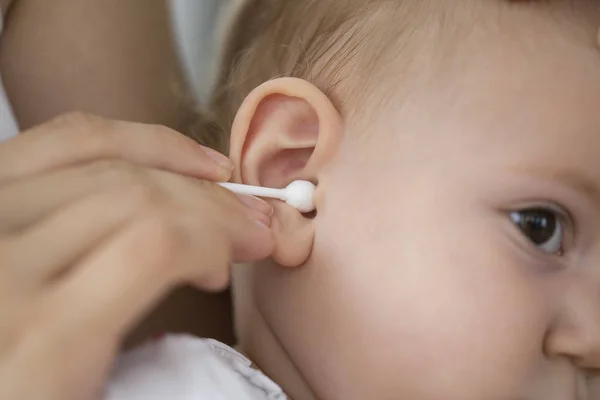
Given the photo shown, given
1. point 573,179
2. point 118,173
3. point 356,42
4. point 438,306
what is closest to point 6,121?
point 118,173

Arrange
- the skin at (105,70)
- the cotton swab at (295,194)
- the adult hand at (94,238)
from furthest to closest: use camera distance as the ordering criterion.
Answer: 1. the skin at (105,70)
2. the cotton swab at (295,194)
3. the adult hand at (94,238)

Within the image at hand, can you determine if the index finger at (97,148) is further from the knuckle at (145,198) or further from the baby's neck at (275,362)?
the baby's neck at (275,362)

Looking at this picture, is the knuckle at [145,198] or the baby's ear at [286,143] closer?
the knuckle at [145,198]

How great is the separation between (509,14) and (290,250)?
13.8 inches

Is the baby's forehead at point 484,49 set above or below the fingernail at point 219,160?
above

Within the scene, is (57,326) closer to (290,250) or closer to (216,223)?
(216,223)

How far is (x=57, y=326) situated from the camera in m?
0.52

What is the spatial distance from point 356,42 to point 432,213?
0.22 metres

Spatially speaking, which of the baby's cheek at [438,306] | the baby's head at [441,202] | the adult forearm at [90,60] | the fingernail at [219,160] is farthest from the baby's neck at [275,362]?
the adult forearm at [90,60]

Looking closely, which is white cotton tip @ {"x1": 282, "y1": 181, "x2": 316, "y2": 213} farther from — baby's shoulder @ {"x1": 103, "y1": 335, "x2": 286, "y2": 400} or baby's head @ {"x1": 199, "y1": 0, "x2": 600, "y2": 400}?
baby's shoulder @ {"x1": 103, "y1": 335, "x2": 286, "y2": 400}

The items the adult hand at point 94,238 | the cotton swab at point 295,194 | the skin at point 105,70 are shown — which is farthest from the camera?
the skin at point 105,70

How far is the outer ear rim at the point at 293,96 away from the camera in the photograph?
0.76m

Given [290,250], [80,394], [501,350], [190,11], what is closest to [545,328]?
[501,350]

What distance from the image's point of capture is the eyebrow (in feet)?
2.38
